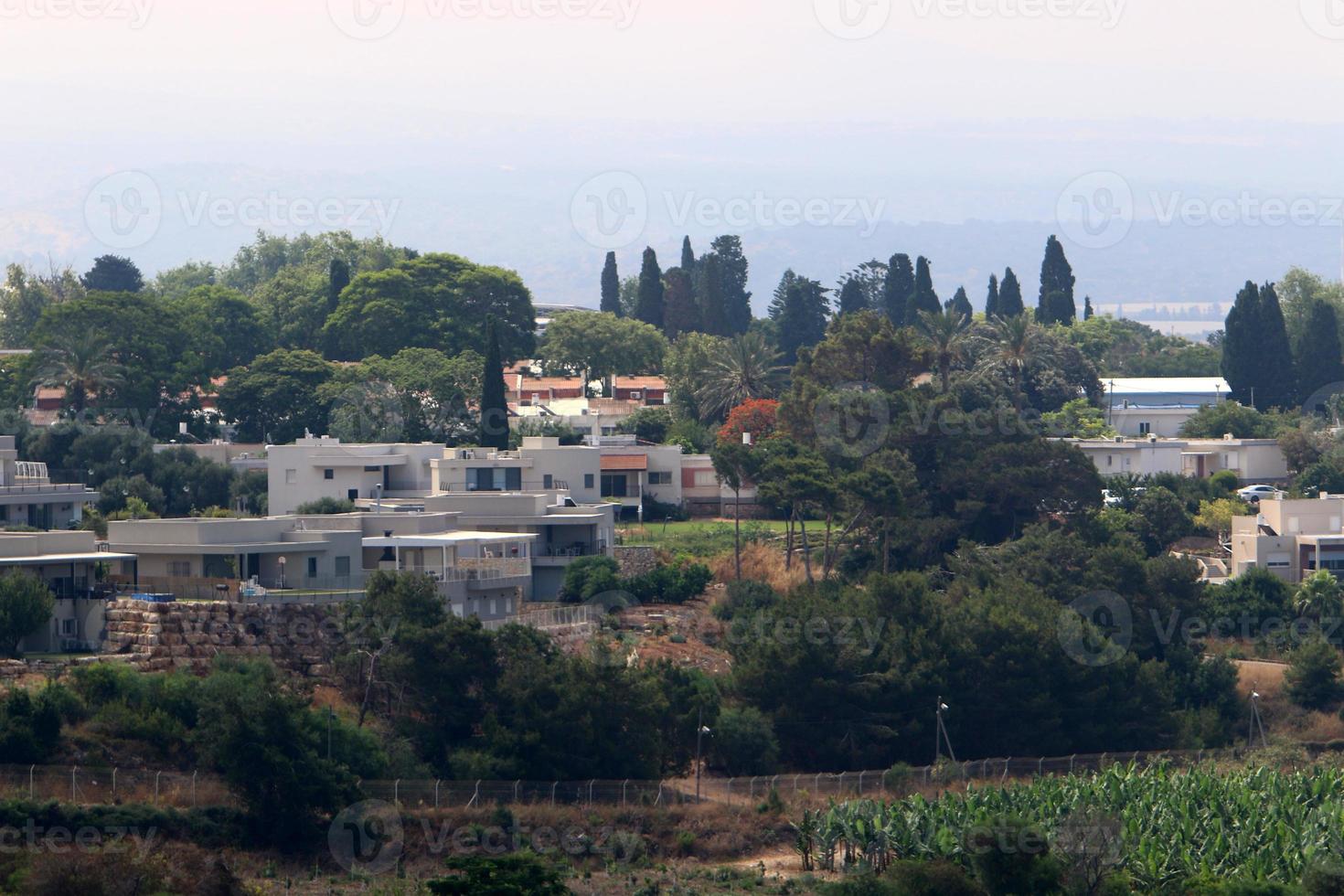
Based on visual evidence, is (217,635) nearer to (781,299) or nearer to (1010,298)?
(1010,298)

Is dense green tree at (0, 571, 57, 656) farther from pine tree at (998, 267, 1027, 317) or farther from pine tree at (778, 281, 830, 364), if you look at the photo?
pine tree at (998, 267, 1027, 317)

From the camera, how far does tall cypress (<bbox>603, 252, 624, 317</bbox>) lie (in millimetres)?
122938

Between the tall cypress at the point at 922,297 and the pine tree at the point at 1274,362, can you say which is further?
the tall cypress at the point at 922,297

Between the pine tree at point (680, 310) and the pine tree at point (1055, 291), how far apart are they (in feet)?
57.6

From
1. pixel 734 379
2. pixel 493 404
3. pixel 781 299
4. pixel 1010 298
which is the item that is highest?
pixel 781 299

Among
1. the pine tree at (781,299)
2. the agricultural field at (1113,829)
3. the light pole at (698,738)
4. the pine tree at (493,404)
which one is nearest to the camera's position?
the agricultural field at (1113,829)

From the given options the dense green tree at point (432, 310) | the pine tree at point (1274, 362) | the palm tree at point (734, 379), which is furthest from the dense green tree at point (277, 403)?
the pine tree at point (1274, 362)

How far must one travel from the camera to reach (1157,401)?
10162cm

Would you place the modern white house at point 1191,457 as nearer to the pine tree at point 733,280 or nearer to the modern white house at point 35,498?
the pine tree at point 733,280


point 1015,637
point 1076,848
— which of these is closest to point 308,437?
point 1015,637

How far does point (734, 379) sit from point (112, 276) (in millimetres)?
49211

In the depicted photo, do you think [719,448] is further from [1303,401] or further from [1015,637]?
[1303,401]

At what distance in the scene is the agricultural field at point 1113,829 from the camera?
1593 inches

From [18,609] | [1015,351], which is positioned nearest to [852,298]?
[1015,351]
